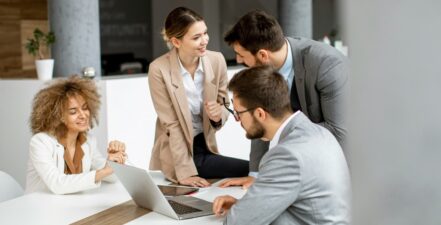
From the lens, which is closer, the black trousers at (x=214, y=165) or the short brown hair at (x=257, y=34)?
the short brown hair at (x=257, y=34)

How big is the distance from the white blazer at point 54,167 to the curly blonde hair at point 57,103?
0.07 m

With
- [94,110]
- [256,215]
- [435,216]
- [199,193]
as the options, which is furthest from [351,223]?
[94,110]

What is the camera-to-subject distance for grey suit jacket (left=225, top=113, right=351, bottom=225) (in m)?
2.08

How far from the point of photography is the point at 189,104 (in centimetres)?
333

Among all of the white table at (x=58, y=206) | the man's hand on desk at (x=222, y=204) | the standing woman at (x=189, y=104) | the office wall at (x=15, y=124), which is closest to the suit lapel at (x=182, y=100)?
the standing woman at (x=189, y=104)

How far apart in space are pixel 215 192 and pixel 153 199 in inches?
17.9

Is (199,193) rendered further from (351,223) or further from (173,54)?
(351,223)

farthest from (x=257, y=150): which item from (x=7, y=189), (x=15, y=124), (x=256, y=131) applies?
(x=15, y=124)

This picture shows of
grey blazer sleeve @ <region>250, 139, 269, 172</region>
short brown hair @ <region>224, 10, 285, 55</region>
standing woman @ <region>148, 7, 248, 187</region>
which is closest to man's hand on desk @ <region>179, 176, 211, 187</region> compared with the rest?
standing woman @ <region>148, 7, 248, 187</region>

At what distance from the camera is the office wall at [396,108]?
0.38 metres

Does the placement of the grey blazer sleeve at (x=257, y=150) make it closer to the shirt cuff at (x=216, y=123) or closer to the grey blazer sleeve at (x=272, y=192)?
the shirt cuff at (x=216, y=123)

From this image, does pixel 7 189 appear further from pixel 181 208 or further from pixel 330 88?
pixel 330 88

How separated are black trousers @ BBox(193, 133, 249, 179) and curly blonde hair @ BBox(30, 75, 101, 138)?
59 centimetres

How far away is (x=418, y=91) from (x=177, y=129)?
288cm
